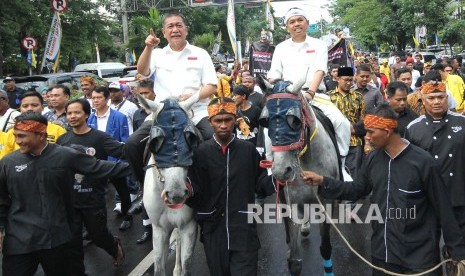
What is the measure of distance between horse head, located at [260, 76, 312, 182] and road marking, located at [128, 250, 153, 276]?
287 centimetres

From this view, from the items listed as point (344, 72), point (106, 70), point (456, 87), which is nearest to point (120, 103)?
point (344, 72)

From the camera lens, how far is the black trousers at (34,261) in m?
4.69

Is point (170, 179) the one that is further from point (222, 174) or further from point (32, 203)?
point (32, 203)

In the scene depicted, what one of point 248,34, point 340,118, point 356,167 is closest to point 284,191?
point 340,118

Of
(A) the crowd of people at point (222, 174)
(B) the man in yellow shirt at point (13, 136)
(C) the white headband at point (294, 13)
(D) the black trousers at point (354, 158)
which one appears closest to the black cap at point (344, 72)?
(D) the black trousers at point (354, 158)

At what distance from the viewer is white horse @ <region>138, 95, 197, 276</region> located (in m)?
4.41

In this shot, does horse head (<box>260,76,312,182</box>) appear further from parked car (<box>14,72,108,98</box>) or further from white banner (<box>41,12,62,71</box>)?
white banner (<box>41,12,62,71</box>)

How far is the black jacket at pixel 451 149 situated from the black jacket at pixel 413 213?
1.16 meters

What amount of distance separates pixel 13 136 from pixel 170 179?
280 centimetres

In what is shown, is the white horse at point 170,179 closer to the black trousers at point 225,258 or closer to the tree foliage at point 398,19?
the black trousers at point 225,258

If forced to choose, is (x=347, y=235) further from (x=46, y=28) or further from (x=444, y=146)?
(x=46, y=28)

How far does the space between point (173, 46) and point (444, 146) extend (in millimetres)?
2944

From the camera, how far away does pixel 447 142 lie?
5.24m

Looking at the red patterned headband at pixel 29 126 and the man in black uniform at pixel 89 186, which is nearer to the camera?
the red patterned headband at pixel 29 126
